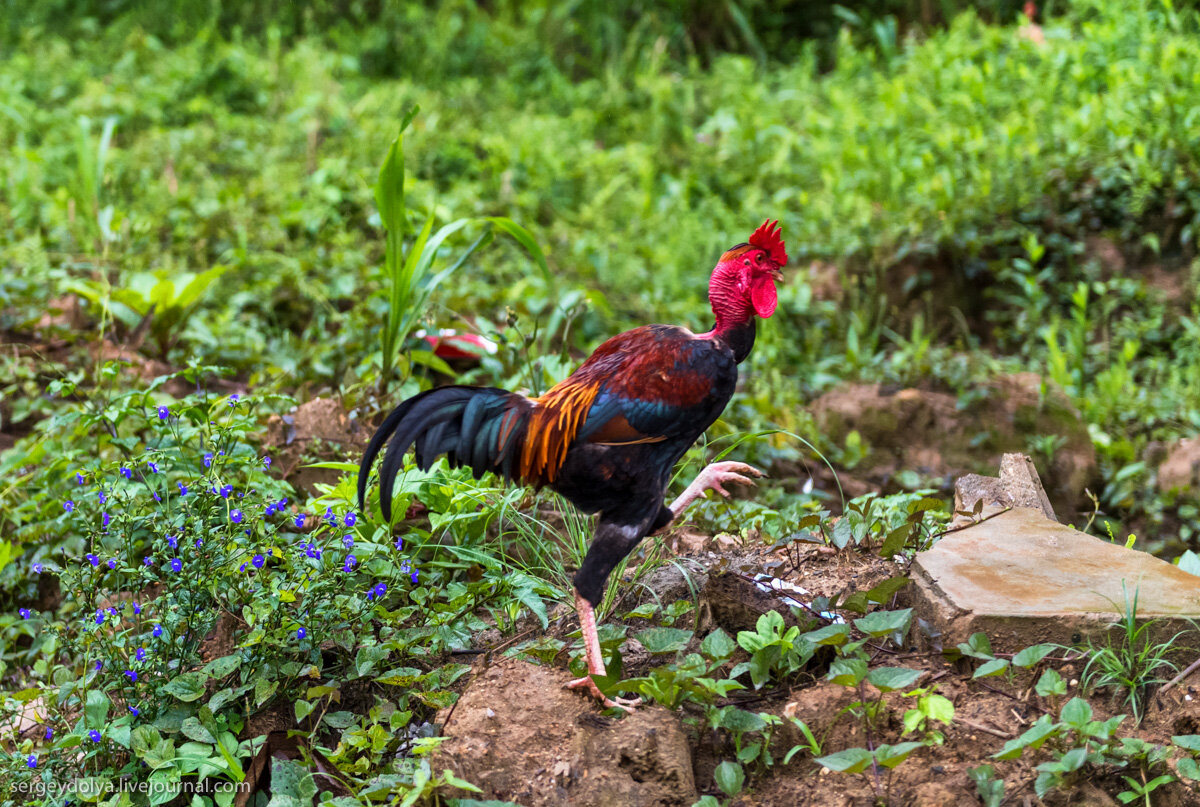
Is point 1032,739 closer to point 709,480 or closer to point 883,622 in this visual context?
point 883,622

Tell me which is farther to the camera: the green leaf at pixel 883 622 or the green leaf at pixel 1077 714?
the green leaf at pixel 883 622

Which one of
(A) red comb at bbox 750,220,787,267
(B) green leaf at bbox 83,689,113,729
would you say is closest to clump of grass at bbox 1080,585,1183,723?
(A) red comb at bbox 750,220,787,267

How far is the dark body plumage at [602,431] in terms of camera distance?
2.58m

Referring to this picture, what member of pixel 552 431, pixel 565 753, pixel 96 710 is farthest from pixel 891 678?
pixel 96 710

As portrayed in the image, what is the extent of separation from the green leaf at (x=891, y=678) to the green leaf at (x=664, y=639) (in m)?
0.47

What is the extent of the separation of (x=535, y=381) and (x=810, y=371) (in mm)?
2112

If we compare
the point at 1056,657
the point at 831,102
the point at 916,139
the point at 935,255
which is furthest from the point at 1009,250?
the point at 1056,657

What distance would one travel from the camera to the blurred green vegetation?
16.2 ft

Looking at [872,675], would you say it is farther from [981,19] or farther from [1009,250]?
[981,19]

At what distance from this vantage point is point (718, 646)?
8.08 ft

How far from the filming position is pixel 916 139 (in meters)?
6.80

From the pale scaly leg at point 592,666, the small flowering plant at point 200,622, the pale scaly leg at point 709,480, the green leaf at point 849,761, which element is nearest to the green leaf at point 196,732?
the small flowering plant at point 200,622

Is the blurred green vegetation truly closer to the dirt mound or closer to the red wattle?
the red wattle

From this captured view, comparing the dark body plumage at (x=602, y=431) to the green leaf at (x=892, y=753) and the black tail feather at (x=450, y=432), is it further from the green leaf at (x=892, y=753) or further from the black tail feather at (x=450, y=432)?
the green leaf at (x=892, y=753)
